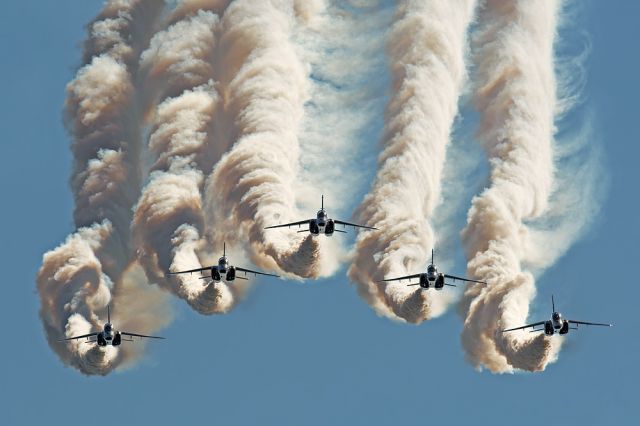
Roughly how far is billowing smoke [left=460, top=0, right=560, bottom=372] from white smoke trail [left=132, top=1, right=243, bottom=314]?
1282cm

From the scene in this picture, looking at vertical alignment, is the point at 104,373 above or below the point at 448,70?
below

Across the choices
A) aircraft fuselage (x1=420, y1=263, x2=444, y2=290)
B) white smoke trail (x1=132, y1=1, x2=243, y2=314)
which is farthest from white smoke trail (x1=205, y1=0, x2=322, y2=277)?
aircraft fuselage (x1=420, y1=263, x2=444, y2=290)

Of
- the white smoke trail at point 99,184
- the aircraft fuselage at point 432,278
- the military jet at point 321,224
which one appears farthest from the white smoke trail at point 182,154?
the aircraft fuselage at point 432,278

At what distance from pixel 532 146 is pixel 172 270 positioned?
2024 cm

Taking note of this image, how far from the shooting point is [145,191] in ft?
564

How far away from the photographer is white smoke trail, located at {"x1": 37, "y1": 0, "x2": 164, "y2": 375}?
171 metres

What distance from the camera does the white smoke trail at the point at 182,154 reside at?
554ft

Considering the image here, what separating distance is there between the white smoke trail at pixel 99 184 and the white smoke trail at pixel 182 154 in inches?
68.0

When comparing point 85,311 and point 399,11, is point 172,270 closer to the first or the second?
point 85,311

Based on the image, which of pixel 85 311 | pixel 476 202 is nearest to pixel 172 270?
pixel 85 311

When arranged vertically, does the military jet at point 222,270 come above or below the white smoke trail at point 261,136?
below

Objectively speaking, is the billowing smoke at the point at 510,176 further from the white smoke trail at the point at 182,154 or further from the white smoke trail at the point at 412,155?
the white smoke trail at the point at 182,154

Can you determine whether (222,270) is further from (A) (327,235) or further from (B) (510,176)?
(B) (510,176)

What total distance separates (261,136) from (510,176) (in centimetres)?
1309
